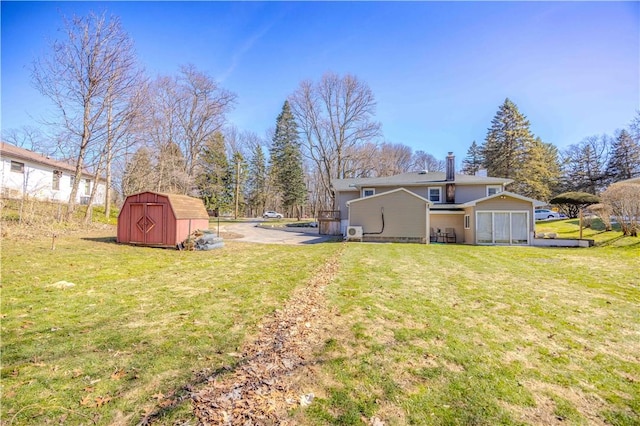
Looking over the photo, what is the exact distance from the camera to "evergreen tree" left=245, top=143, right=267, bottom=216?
44.6 m

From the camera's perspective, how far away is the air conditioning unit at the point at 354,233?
17359 mm

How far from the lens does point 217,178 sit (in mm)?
37625

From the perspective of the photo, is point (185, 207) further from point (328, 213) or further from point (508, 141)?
point (508, 141)

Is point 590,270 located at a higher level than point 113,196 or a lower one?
lower

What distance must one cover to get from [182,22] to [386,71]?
32.9 feet

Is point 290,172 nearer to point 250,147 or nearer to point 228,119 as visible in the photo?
point 250,147

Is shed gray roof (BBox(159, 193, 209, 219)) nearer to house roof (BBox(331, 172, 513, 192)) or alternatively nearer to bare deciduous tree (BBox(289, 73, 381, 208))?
house roof (BBox(331, 172, 513, 192))

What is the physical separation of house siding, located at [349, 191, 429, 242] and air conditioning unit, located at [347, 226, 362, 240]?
783 mm

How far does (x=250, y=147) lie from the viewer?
44375 millimetres

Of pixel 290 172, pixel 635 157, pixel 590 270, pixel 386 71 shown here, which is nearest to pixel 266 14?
pixel 386 71

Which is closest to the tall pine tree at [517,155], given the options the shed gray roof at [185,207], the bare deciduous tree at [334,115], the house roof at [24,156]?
the bare deciduous tree at [334,115]

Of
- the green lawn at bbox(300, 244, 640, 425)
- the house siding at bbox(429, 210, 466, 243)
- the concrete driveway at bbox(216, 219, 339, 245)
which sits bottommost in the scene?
the green lawn at bbox(300, 244, 640, 425)

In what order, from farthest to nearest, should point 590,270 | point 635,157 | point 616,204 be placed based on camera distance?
point 635,157
point 616,204
point 590,270

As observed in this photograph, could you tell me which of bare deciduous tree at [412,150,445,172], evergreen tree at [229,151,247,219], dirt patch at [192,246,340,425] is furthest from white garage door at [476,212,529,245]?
bare deciduous tree at [412,150,445,172]
